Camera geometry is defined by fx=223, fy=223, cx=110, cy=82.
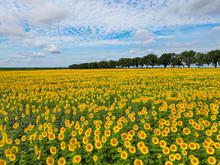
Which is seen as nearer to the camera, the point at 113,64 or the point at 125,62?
the point at 125,62

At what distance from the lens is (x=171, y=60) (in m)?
91.9

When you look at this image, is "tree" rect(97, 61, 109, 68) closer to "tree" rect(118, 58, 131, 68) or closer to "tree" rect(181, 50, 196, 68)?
"tree" rect(118, 58, 131, 68)

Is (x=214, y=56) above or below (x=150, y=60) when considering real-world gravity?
above

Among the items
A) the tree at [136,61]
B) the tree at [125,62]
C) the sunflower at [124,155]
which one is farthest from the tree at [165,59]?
the sunflower at [124,155]

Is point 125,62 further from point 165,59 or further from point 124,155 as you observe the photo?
point 124,155

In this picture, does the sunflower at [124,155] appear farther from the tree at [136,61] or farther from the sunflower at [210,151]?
the tree at [136,61]

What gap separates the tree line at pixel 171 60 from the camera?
81.2 metres

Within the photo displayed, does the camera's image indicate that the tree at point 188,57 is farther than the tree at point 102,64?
No

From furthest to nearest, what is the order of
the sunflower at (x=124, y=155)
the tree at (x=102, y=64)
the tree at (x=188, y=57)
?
the tree at (x=102, y=64), the tree at (x=188, y=57), the sunflower at (x=124, y=155)

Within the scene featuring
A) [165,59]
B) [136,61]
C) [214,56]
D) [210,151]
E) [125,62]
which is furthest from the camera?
[125,62]

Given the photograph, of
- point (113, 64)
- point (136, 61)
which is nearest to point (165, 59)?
point (136, 61)

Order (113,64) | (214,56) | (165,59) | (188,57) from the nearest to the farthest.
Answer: (214,56)
(188,57)
(165,59)
(113,64)

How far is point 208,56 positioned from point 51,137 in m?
86.2

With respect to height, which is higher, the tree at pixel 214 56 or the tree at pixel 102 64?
the tree at pixel 214 56
